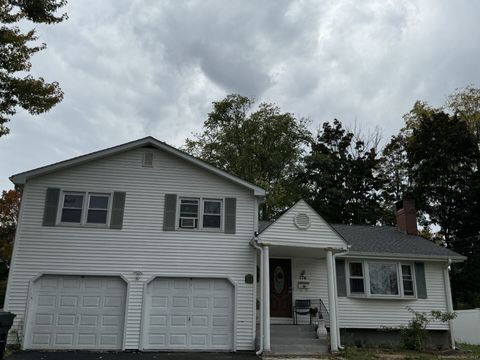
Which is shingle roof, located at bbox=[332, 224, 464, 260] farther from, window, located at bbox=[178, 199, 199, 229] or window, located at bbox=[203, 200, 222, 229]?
window, located at bbox=[178, 199, 199, 229]


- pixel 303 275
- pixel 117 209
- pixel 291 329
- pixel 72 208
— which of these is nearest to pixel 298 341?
pixel 291 329

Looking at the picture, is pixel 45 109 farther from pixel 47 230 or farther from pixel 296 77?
pixel 296 77

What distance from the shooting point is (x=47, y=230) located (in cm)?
1359

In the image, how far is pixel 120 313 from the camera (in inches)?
526

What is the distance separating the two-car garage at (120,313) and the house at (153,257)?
0.10ft

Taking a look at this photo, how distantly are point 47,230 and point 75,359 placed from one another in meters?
4.26

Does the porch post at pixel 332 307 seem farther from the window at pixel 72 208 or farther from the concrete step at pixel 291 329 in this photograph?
the window at pixel 72 208

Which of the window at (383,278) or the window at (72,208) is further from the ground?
the window at (72,208)

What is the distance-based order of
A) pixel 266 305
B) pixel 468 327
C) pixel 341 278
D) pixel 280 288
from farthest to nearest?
1. pixel 468 327
2. pixel 341 278
3. pixel 280 288
4. pixel 266 305

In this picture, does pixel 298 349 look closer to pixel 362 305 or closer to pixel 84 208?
Answer: pixel 362 305

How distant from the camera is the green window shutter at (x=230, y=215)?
47.4 ft

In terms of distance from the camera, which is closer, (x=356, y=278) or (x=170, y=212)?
(x=170, y=212)

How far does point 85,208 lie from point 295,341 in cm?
797

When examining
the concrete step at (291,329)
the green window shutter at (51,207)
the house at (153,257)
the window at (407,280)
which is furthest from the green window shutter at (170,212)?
the window at (407,280)
